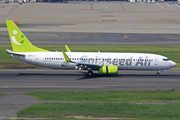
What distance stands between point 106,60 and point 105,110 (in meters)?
19.0

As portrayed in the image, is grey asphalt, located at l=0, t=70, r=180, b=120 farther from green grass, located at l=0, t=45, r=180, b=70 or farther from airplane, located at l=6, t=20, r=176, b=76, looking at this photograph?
green grass, located at l=0, t=45, r=180, b=70

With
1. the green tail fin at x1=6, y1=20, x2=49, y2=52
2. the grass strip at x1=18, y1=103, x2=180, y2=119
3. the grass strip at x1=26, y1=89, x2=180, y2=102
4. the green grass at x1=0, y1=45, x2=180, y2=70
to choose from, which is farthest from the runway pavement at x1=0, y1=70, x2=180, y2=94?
the green grass at x1=0, y1=45, x2=180, y2=70

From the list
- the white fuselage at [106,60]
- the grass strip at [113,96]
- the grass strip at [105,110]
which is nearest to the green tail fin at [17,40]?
the white fuselage at [106,60]

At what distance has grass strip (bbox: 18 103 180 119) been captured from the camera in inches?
860

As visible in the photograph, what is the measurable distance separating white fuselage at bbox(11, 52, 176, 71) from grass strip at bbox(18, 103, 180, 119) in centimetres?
1687

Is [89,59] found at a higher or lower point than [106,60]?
higher

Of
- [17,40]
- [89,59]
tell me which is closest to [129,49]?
[89,59]

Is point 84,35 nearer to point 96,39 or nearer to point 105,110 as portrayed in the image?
point 96,39

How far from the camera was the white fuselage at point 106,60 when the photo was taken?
41469 mm

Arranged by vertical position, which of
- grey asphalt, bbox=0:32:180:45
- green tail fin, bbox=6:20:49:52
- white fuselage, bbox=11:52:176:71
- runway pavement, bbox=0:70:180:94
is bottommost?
grey asphalt, bbox=0:32:180:45

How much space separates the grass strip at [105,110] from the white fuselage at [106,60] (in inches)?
664

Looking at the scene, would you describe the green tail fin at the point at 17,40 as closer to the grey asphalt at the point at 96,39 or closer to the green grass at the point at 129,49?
the green grass at the point at 129,49

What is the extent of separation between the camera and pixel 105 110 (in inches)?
908

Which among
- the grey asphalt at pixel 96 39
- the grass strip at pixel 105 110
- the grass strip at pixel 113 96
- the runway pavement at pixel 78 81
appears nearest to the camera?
the grass strip at pixel 105 110
